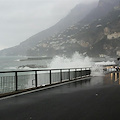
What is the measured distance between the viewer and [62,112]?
7832 millimetres

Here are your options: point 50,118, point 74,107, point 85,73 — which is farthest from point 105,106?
point 85,73

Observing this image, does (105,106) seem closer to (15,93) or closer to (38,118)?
(38,118)

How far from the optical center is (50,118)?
695 centimetres

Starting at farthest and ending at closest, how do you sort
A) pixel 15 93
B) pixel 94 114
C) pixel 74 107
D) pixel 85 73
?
pixel 85 73
pixel 15 93
pixel 74 107
pixel 94 114

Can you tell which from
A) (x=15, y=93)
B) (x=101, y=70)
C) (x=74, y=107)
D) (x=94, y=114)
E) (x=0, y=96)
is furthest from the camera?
(x=101, y=70)

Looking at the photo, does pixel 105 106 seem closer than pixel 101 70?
Yes

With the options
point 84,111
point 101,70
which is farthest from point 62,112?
point 101,70

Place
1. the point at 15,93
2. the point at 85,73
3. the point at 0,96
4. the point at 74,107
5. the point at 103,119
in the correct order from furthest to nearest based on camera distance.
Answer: the point at 85,73
the point at 15,93
the point at 0,96
the point at 74,107
the point at 103,119

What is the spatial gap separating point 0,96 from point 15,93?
1.44m

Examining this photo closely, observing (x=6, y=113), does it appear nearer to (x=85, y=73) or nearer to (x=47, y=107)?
(x=47, y=107)

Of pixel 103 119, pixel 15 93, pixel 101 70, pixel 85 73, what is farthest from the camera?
pixel 101 70

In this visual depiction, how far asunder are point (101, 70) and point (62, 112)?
40321mm

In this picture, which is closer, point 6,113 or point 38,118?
point 38,118

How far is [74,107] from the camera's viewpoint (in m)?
8.80
